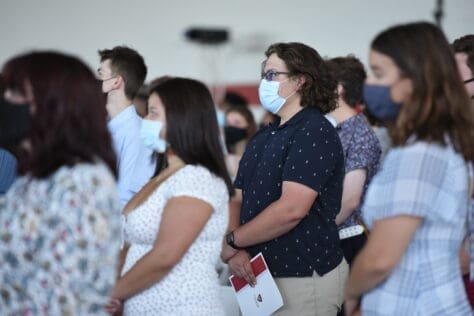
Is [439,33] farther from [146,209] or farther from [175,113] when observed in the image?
[146,209]

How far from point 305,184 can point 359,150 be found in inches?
22.7

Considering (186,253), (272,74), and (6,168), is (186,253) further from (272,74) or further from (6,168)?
(6,168)

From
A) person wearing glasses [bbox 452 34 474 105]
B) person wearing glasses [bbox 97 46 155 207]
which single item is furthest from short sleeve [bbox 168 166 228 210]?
person wearing glasses [bbox 452 34 474 105]

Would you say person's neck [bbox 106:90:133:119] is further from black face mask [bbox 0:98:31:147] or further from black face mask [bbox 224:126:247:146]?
black face mask [bbox 224:126:247:146]

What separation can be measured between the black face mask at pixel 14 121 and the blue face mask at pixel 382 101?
832 mm

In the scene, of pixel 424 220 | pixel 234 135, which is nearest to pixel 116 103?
pixel 234 135

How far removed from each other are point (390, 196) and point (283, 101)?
1058 millimetres

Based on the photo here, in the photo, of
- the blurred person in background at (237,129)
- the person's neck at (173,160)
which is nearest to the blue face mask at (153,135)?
the person's neck at (173,160)

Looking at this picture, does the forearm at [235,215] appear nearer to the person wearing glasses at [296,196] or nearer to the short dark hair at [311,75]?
the person wearing glasses at [296,196]

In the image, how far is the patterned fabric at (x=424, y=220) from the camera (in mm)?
1717

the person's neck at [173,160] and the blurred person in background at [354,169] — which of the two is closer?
the person's neck at [173,160]

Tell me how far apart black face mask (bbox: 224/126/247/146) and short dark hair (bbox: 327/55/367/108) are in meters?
1.58

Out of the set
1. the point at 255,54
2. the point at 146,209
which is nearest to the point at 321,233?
the point at 146,209

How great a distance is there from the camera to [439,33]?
1845mm
